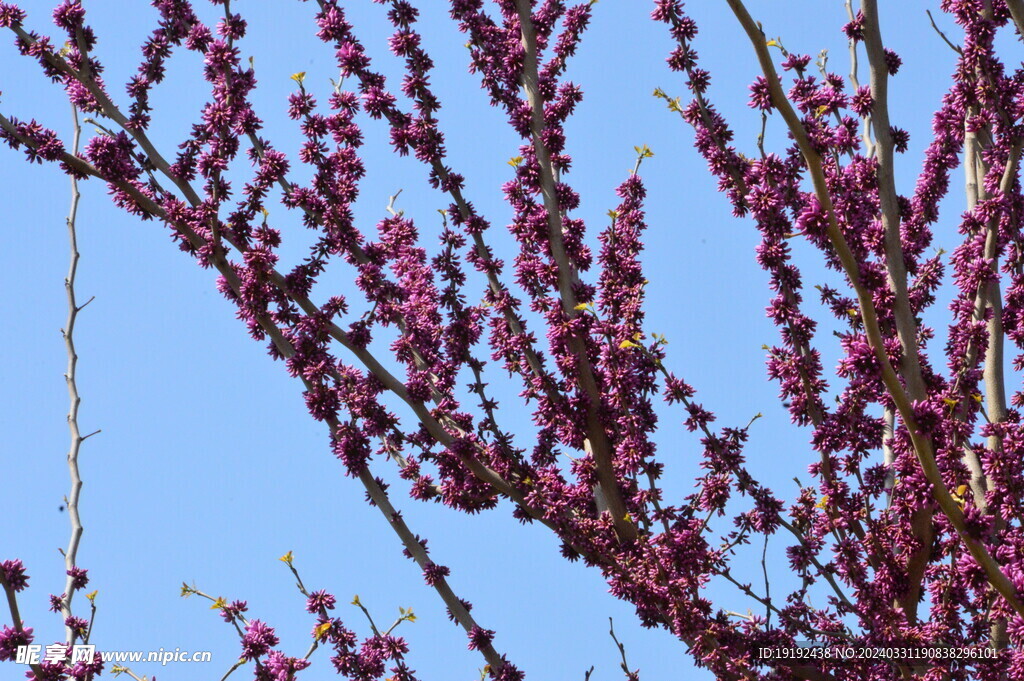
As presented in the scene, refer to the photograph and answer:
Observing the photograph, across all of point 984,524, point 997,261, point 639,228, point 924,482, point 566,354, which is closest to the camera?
point 984,524

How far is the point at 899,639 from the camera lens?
21.7 feet

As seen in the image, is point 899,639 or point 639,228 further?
point 639,228

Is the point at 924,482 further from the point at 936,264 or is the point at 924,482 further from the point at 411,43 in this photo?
the point at 411,43

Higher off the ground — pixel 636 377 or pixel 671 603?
pixel 636 377

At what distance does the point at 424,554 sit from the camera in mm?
7426

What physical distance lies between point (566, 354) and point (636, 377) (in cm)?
49

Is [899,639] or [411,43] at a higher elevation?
[411,43]

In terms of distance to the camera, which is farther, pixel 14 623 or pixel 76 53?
pixel 76 53

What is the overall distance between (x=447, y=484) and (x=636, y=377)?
1.49 meters

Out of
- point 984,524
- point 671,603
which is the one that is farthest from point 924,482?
point 671,603

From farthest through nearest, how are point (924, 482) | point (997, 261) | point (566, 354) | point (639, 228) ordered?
point (639, 228)
point (997, 261)
point (566, 354)
point (924, 482)

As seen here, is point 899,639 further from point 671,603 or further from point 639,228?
point 639,228

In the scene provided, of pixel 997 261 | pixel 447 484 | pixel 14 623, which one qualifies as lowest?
pixel 997 261

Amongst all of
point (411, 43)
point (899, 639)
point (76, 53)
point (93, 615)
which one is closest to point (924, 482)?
point (899, 639)
